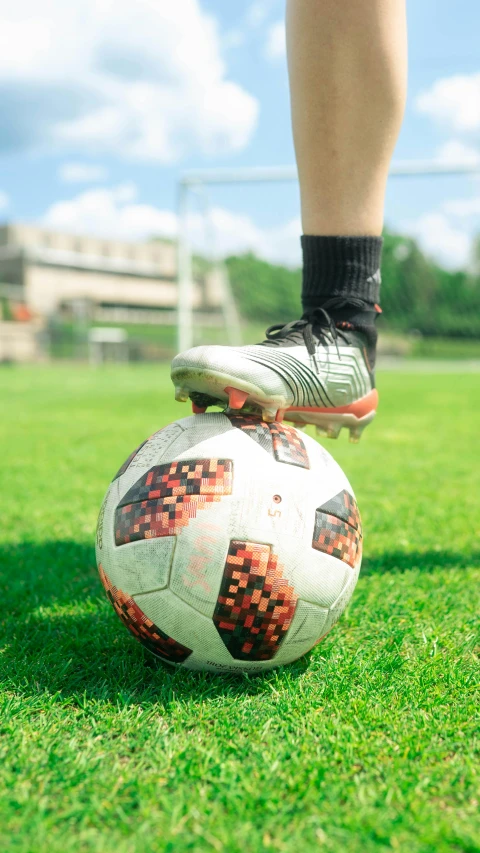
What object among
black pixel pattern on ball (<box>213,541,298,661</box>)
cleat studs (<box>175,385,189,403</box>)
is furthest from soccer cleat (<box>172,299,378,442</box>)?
black pixel pattern on ball (<box>213,541,298,661</box>)

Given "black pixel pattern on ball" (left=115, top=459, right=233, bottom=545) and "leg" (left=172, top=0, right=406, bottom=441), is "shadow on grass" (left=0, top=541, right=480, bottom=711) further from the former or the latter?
"leg" (left=172, top=0, right=406, bottom=441)

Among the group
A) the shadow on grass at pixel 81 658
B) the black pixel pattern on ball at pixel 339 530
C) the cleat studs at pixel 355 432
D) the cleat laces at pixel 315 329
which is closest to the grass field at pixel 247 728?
the shadow on grass at pixel 81 658

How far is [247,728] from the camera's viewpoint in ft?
4.93

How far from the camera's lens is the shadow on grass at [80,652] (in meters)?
1.68

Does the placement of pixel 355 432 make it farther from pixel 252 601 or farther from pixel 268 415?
pixel 252 601

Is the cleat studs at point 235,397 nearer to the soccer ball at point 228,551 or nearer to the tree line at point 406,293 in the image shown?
the soccer ball at point 228,551

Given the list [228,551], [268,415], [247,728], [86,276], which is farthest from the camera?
[86,276]

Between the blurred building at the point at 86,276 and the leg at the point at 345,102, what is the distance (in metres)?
41.3

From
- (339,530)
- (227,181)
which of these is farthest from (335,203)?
(227,181)

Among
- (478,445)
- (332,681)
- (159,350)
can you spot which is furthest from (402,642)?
(159,350)

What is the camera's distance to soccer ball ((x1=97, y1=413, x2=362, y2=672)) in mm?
1672

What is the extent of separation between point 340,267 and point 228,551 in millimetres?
1001

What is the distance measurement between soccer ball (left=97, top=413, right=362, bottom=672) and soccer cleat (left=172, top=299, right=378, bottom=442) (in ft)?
0.38

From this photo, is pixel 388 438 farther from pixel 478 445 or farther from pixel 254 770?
pixel 254 770
